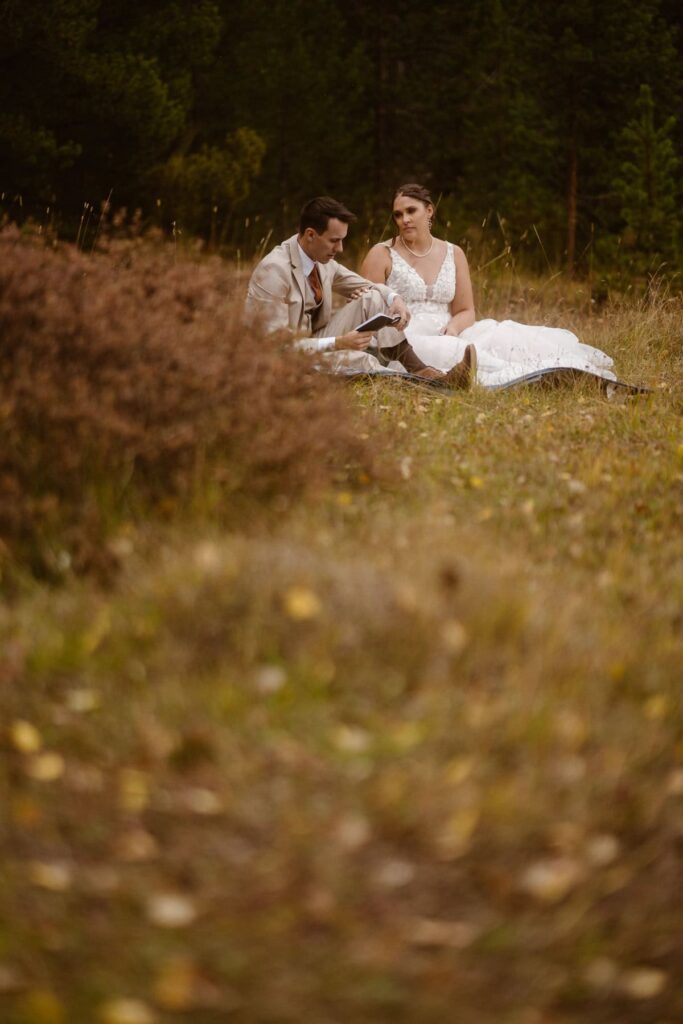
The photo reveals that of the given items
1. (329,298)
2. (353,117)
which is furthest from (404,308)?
(353,117)

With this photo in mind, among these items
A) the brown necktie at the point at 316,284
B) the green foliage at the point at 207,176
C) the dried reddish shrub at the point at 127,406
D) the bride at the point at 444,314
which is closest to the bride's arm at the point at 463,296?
the bride at the point at 444,314

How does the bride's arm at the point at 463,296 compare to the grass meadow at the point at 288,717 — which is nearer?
the grass meadow at the point at 288,717

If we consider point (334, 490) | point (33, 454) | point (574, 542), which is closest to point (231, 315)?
point (334, 490)

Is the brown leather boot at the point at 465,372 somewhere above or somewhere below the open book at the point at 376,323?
below

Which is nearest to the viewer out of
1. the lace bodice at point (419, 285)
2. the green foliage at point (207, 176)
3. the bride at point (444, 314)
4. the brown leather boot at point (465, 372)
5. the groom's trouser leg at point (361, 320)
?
the brown leather boot at point (465, 372)

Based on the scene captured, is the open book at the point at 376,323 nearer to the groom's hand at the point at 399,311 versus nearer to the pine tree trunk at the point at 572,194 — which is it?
the groom's hand at the point at 399,311

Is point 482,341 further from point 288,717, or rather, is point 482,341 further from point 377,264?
point 288,717

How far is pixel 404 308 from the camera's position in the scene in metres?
7.14

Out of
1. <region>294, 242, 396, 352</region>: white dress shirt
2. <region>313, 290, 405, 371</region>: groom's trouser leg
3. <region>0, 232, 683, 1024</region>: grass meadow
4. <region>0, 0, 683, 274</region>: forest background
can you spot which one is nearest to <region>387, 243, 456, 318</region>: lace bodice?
<region>294, 242, 396, 352</region>: white dress shirt

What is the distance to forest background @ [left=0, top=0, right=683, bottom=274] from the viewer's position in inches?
434

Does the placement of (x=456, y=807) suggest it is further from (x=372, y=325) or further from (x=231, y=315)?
(x=372, y=325)

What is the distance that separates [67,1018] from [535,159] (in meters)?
15.9

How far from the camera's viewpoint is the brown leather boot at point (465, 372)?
22.0 feet

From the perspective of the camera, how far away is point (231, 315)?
4602 mm
